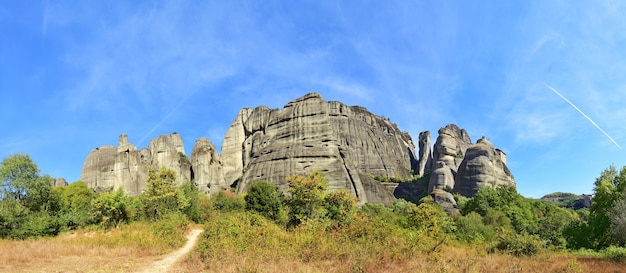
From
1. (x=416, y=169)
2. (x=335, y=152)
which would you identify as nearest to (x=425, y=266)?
(x=335, y=152)

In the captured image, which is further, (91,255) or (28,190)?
(28,190)

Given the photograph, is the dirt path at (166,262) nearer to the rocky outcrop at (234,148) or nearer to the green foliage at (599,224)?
the green foliage at (599,224)

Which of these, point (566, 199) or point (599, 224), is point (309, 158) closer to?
point (599, 224)

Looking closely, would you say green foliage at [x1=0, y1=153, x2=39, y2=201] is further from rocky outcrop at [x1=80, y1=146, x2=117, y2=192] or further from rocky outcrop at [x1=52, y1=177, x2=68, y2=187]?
rocky outcrop at [x1=52, y1=177, x2=68, y2=187]

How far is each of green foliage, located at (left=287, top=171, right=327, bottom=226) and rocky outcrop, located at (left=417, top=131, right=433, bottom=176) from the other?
286 feet

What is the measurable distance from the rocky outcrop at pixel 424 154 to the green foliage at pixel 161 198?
A: 8827 cm

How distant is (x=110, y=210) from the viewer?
88.7 ft

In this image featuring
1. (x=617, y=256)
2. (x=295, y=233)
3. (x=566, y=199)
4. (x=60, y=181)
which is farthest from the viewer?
(x=566, y=199)

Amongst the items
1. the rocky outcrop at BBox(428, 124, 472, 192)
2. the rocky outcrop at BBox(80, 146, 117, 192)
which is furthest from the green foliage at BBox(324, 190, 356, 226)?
the rocky outcrop at BBox(80, 146, 117, 192)

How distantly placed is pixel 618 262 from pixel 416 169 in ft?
332

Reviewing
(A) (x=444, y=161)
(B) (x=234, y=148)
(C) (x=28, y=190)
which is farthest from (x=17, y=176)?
(A) (x=444, y=161)

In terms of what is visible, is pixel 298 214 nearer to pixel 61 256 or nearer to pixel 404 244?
pixel 404 244

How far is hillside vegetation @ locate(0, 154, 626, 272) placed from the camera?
1302cm

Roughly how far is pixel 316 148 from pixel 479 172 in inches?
1240
